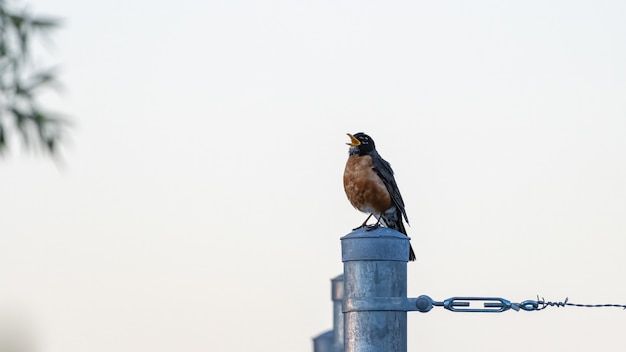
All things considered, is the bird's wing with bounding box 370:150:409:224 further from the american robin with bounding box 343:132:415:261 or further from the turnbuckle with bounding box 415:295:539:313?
the turnbuckle with bounding box 415:295:539:313

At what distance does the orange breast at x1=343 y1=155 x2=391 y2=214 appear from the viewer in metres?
12.3

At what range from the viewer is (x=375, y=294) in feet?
23.0

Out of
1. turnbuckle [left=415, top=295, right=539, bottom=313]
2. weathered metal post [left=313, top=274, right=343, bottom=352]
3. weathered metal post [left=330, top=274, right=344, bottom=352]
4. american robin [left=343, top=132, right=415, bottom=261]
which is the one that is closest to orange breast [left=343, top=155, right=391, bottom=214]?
american robin [left=343, top=132, right=415, bottom=261]

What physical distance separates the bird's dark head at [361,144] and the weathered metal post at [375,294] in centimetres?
595

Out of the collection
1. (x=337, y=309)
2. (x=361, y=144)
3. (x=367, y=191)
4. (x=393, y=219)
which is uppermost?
(x=361, y=144)

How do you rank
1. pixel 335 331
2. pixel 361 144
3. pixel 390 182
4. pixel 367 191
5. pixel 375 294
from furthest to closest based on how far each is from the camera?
pixel 335 331 → pixel 361 144 → pixel 390 182 → pixel 367 191 → pixel 375 294

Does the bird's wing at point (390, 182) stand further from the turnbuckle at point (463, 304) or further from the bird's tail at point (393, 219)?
the turnbuckle at point (463, 304)

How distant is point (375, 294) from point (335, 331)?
8578 mm

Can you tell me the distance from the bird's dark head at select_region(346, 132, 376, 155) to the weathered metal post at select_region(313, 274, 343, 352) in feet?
3.84

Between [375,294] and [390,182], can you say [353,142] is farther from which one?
[375,294]

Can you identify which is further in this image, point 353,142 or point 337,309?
point 337,309

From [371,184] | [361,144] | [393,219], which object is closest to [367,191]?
[371,184]

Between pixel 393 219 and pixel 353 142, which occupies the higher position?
pixel 353 142

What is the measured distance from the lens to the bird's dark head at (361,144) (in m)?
13.1
